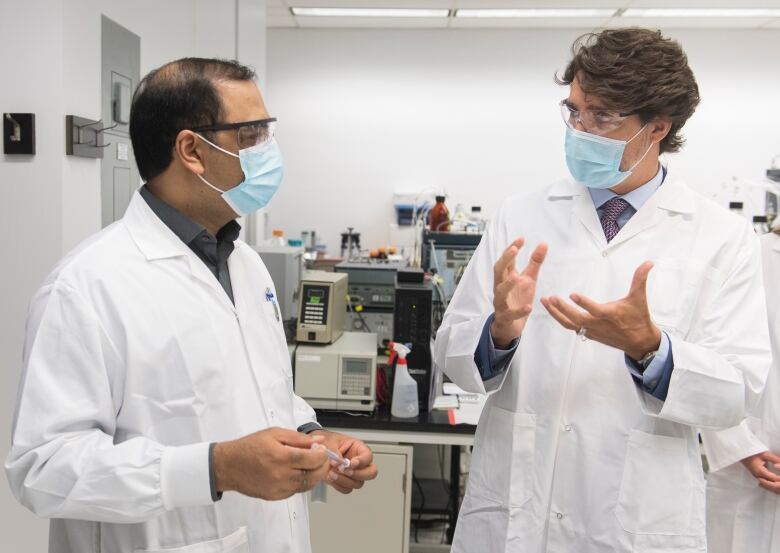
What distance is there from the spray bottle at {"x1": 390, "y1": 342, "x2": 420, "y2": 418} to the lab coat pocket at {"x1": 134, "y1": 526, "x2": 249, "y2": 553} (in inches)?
48.6

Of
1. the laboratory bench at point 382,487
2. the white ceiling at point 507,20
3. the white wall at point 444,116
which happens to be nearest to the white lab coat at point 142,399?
the laboratory bench at point 382,487

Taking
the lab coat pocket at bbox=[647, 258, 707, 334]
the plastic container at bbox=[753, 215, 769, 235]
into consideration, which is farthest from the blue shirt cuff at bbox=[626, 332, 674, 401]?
the plastic container at bbox=[753, 215, 769, 235]

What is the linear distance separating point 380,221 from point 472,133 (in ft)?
3.81

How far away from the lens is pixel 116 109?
2406mm

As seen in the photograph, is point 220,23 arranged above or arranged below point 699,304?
above

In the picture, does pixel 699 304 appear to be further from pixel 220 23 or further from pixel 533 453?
pixel 220 23

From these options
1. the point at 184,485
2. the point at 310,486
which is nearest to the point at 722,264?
the point at 310,486

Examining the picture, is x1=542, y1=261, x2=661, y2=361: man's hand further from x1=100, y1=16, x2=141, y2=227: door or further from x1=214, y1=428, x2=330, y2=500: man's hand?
x1=100, y1=16, x2=141, y2=227: door

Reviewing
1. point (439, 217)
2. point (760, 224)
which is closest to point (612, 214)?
point (439, 217)

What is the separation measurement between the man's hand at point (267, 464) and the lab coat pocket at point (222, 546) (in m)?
0.18

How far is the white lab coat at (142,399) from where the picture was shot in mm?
935

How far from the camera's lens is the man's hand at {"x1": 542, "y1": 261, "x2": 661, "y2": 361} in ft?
3.66

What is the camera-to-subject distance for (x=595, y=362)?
51.7 inches

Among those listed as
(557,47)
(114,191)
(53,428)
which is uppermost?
(557,47)
